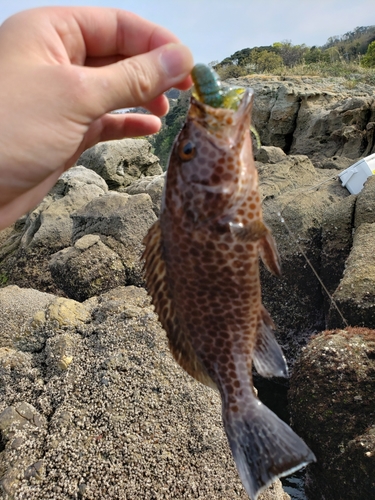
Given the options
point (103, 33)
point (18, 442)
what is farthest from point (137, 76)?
point (18, 442)

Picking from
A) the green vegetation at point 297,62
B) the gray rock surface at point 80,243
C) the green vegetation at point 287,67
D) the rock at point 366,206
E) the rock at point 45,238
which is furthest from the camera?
the green vegetation at point 297,62

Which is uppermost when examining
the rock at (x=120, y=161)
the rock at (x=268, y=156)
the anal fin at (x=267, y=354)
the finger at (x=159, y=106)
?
the finger at (x=159, y=106)

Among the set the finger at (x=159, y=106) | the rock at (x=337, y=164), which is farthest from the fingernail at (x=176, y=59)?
the rock at (x=337, y=164)

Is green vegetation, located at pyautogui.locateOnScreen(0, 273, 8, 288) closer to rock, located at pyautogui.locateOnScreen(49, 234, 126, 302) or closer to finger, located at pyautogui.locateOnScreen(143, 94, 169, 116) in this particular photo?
rock, located at pyautogui.locateOnScreen(49, 234, 126, 302)

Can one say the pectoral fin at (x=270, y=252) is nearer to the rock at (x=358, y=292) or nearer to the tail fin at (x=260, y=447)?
the tail fin at (x=260, y=447)

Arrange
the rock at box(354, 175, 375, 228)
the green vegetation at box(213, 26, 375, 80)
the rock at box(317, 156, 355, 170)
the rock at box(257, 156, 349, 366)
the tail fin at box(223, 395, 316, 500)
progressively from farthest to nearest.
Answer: the green vegetation at box(213, 26, 375, 80) < the rock at box(317, 156, 355, 170) < the rock at box(257, 156, 349, 366) < the rock at box(354, 175, 375, 228) < the tail fin at box(223, 395, 316, 500)

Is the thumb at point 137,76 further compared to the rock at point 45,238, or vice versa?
the rock at point 45,238

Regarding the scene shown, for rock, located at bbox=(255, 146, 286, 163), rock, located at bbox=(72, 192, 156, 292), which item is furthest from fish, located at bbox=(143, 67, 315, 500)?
rock, located at bbox=(255, 146, 286, 163)

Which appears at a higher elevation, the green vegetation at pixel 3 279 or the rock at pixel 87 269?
the rock at pixel 87 269
